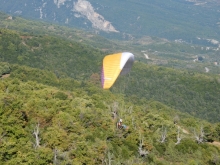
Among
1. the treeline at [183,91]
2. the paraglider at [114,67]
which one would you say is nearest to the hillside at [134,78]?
the treeline at [183,91]

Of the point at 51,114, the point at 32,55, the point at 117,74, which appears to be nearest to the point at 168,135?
the point at 51,114

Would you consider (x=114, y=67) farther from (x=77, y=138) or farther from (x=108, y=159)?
(x=77, y=138)

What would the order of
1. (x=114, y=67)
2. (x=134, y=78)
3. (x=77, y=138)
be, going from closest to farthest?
(x=114, y=67) → (x=77, y=138) → (x=134, y=78)

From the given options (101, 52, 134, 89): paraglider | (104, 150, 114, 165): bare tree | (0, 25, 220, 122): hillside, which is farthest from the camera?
(0, 25, 220, 122): hillside

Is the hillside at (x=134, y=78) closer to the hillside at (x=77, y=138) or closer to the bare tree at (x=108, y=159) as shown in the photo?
the hillside at (x=77, y=138)

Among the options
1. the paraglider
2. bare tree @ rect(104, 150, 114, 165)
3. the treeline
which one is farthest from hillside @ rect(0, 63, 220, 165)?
the treeline

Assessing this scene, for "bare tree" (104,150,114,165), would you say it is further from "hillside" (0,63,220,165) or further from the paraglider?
the paraglider

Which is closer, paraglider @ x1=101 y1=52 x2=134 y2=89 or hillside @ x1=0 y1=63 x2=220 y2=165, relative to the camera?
paraglider @ x1=101 y1=52 x2=134 y2=89

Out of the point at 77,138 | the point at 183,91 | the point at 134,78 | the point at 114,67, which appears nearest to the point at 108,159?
the point at 77,138

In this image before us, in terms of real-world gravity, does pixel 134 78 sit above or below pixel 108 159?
below
